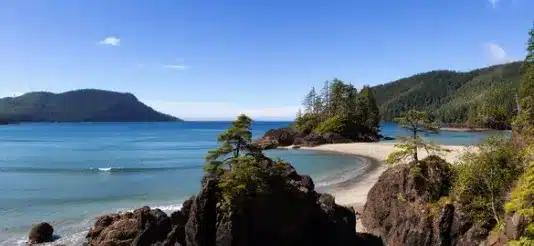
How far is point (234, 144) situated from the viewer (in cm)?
2473

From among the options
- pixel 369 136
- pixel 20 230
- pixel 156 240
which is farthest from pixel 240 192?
pixel 369 136

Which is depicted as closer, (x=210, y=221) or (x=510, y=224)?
(x=510, y=224)

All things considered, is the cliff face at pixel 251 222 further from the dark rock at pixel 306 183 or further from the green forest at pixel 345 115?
the green forest at pixel 345 115

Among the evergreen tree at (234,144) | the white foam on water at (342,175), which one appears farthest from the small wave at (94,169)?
the evergreen tree at (234,144)

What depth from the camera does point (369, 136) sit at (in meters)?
116

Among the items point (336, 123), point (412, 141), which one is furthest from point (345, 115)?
point (412, 141)

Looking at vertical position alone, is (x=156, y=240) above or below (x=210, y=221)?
below

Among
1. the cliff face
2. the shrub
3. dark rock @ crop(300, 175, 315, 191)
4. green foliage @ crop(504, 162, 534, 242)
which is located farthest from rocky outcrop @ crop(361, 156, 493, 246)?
the shrub

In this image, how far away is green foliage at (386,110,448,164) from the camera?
94.2 feet

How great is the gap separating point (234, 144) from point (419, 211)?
35.3 feet

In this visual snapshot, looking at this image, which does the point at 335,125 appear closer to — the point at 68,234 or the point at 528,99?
the point at 528,99

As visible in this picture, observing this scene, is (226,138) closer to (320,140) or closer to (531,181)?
(531,181)

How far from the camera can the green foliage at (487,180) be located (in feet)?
73.1

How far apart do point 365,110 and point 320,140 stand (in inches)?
1053
